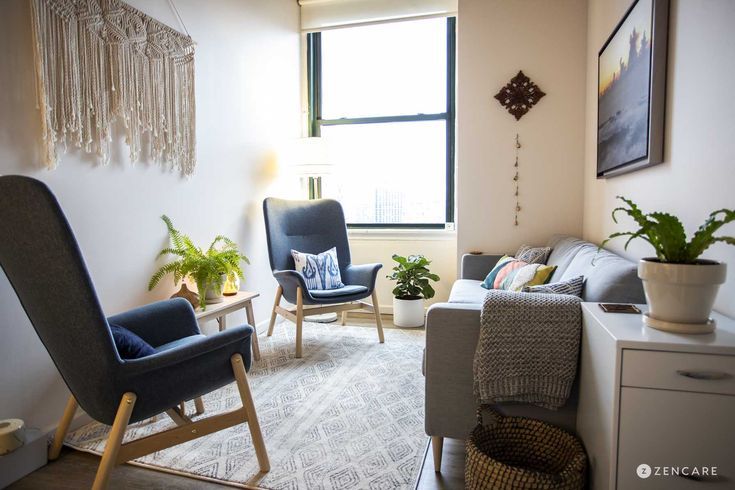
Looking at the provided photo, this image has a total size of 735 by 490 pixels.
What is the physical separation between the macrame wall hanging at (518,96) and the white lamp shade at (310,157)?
57.5 inches

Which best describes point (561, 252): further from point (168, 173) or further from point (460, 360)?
point (168, 173)

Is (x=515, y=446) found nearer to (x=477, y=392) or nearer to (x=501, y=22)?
(x=477, y=392)

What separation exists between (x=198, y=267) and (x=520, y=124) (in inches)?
103

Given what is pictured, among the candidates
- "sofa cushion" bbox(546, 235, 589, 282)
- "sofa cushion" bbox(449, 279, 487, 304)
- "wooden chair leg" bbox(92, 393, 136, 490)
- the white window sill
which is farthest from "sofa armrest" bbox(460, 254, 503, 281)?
"wooden chair leg" bbox(92, 393, 136, 490)

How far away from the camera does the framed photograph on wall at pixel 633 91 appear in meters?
1.76

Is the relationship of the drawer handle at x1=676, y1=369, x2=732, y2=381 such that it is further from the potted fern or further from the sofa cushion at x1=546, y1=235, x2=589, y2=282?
the potted fern

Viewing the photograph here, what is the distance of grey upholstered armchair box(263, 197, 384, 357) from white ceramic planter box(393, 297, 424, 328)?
31 centimetres

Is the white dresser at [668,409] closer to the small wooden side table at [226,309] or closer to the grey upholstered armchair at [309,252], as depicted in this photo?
the small wooden side table at [226,309]

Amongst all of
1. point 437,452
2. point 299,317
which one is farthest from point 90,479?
point 299,317

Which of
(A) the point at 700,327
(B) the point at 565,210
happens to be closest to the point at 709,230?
(A) the point at 700,327

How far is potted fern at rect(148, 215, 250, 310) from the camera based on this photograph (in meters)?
2.51

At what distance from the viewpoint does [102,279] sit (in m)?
2.22

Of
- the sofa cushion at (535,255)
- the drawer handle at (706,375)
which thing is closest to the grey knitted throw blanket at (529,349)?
the drawer handle at (706,375)

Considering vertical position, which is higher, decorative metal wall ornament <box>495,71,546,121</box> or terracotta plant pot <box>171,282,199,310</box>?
decorative metal wall ornament <box>495,71,546,121</box>
